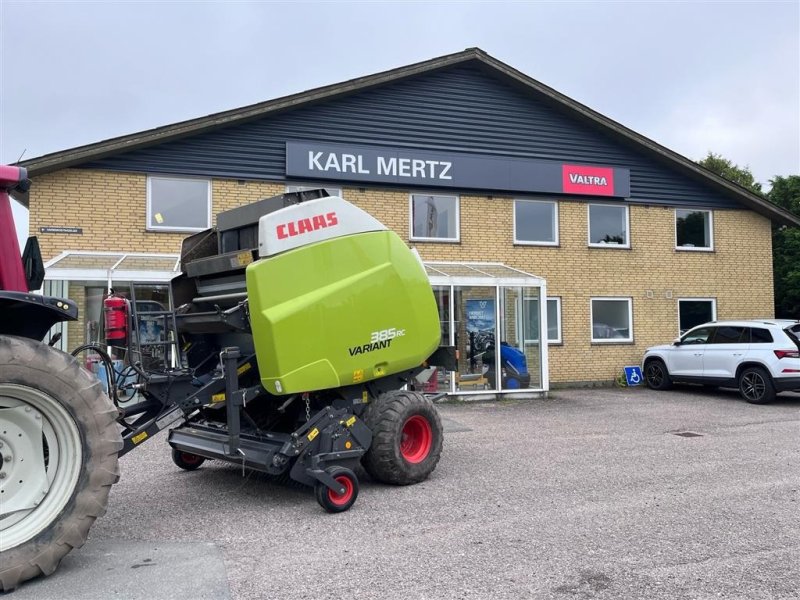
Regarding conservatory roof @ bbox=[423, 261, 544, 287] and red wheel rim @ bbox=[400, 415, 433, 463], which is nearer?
red wheel rim @ bbox=[400, 415, 433, 463]

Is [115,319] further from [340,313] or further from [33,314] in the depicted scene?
[340,313]

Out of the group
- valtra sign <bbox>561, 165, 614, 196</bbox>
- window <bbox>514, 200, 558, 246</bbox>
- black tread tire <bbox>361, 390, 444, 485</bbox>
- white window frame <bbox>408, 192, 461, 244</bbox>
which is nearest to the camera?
black tread tire <bbox>361, 390, 444, 485</bbox>

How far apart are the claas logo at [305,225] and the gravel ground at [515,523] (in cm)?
243

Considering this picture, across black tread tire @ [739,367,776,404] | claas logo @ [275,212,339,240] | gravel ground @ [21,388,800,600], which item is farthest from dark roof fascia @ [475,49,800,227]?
claas logo @ [275,212,339,240]

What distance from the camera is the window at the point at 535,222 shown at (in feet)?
52.3

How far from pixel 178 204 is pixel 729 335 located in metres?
11.7

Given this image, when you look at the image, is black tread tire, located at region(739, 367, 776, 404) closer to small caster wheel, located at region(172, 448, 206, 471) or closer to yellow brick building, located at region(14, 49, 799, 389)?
yellow brick building, located at region(14, 49, 799, 389)

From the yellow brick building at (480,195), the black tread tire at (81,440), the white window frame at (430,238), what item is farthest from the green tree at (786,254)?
the black tread tire at (81,440)

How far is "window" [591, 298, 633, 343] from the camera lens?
53.8ft

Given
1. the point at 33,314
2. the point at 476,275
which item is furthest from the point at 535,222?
the point at 33,314

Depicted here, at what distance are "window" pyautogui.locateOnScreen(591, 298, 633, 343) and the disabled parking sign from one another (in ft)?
2.56

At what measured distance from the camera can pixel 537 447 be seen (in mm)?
8602

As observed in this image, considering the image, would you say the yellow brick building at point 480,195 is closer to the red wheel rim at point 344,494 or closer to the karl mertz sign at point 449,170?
the karl mertz sign at point 449,170

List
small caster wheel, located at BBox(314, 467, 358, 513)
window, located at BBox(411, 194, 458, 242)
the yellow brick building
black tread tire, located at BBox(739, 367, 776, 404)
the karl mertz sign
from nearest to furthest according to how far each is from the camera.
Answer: small caster wheel, located at BBox(314, 467, 358, 513) < black tread tire, located at BBox(739, 367, 776, 404) < the yellow brick building < the karl mertz sign < window, located at BBox(411, 194, 458, 242)
